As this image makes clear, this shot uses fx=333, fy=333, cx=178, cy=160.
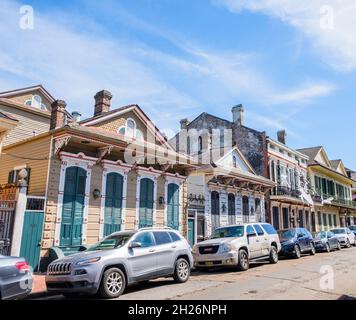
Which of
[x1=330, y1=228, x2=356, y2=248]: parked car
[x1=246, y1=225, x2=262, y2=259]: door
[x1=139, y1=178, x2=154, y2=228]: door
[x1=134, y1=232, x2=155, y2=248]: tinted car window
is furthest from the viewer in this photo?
[x1=330, y1=228, x2=356, y2=248]: parked car

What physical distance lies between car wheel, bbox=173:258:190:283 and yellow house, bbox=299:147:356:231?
2669 cm

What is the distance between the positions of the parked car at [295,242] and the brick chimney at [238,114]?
13346 millimetres

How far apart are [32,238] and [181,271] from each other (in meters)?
5.48

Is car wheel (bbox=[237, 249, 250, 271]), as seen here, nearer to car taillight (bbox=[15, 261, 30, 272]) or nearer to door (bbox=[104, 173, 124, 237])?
door (bbox=[104, 173, 124, 237])

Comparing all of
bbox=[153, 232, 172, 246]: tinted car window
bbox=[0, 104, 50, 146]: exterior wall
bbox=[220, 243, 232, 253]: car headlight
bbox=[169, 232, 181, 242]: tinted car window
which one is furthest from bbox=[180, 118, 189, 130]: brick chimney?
bbox=[153, 232, 172, 246]: tinted car window

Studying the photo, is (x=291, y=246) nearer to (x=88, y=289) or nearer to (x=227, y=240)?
(x=227, y=240)

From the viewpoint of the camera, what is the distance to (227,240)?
12594 mm

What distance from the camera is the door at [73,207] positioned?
1270 cm

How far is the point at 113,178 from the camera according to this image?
14.7 metres

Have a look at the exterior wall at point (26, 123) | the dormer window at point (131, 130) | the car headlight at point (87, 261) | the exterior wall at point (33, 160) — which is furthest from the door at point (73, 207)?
the exterior wall at point (26, 123)

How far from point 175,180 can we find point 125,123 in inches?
158

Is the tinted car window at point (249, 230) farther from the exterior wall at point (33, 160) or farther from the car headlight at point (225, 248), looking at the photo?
the exterior wall at point (33, 160)

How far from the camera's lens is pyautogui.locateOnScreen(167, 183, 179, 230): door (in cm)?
1712
